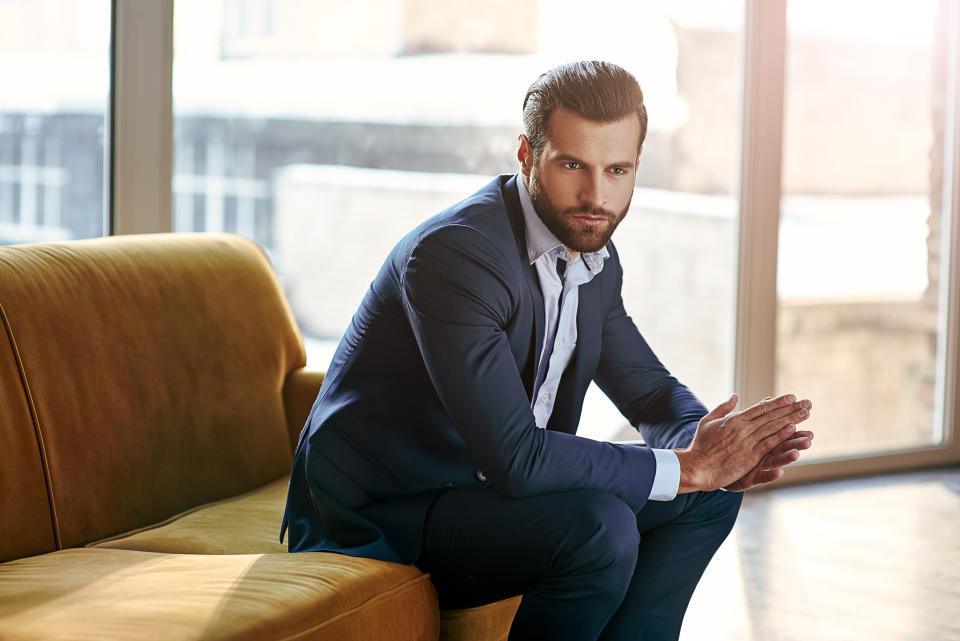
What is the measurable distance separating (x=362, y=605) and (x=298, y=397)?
0.88 meters

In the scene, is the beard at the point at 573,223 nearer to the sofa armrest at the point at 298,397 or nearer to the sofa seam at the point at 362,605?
the sofa seam at the point at 362,605

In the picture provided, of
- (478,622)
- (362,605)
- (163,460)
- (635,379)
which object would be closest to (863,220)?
(635,379)

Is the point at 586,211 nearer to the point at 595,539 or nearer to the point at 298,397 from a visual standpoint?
the point at 595,539

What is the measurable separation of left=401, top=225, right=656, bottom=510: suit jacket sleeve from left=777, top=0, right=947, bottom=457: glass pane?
7.87ft

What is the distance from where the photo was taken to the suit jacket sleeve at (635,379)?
221 centimetres

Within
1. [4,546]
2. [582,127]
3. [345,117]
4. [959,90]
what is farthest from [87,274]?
[959,90]

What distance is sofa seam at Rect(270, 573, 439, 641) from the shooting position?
1.64 meters

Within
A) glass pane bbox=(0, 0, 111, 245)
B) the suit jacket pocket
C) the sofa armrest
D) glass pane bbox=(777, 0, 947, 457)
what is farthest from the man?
glass pane bbox=(777, 0, 947, 457)

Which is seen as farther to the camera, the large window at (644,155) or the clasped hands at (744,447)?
the large window at (644,155)

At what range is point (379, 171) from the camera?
3.45 meters

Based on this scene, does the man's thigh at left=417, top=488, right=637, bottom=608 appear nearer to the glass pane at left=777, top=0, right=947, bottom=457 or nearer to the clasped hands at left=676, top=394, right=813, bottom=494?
the clasped hands at left=676, top=394, right=813, bottom=494

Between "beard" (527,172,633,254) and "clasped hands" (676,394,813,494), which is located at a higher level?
"beard" (527,172,633,254)

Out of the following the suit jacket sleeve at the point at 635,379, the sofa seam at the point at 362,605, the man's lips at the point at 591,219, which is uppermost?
the man's lips at the point at 591,219

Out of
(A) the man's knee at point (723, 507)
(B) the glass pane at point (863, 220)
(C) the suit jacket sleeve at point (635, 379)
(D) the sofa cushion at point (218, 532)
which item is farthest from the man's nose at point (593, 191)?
(B) the glass pane at point (863, 220)
